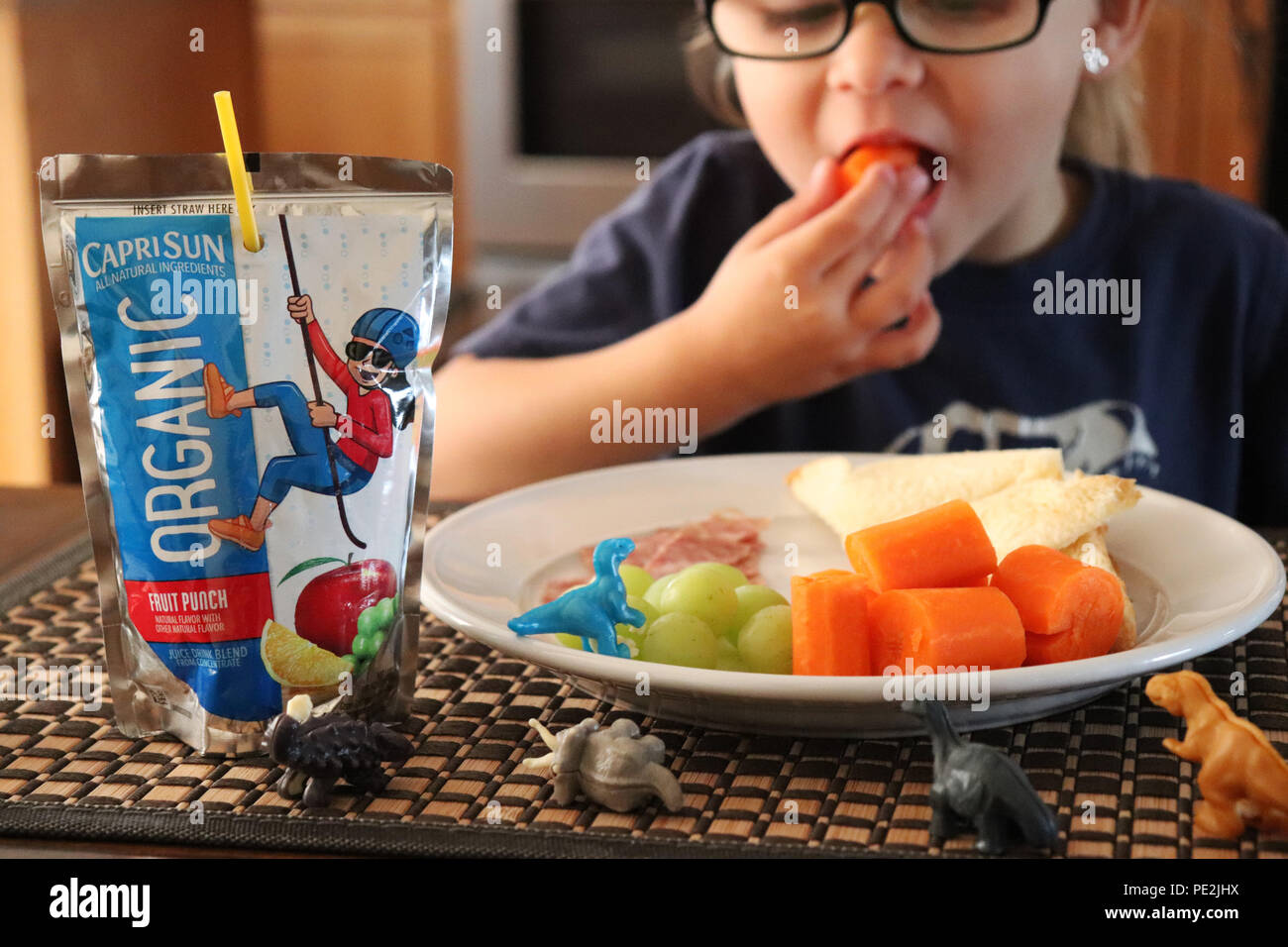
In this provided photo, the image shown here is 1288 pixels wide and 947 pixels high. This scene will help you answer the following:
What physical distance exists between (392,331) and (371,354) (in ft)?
0.06

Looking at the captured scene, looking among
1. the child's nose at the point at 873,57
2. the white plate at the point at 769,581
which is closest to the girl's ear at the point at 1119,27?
the child's nose at the point at 873,57

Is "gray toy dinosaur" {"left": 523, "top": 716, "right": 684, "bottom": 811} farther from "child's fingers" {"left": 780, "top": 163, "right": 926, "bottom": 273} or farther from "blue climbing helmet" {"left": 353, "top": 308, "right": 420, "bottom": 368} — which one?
"child's fingers" {"left": 780, "top": 163, "right": 926, "bottom": 273}

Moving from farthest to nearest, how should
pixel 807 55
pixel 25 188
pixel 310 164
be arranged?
pixel 25 188 → pixel 807 55 → pixel 310 164

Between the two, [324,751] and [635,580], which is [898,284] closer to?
[635,580]

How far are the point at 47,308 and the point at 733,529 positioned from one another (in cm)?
218

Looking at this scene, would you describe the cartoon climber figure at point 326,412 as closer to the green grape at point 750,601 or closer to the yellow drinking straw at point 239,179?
the yellow drinking straw at point 239,179

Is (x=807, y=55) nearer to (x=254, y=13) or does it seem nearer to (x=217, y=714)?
(x=217, y=714)

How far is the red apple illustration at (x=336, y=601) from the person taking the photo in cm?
65

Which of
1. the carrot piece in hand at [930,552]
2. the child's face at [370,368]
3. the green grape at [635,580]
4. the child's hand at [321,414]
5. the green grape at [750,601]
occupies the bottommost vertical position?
the green grape at [635,580]

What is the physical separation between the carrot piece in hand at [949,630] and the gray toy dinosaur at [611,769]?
14cm

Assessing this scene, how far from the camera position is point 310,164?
652 millimetres

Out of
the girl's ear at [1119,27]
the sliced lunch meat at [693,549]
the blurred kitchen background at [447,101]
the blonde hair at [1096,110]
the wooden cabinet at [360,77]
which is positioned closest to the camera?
the sliced lunch meat at [693,549]

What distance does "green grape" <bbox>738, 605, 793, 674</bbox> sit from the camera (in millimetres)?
672
